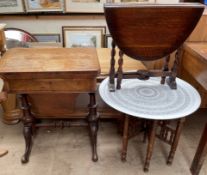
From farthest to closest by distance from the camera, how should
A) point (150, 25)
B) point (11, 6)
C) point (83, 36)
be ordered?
point (83, 36), point (11, 6), point (150, 25)

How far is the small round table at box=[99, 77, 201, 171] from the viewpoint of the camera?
1.33 m

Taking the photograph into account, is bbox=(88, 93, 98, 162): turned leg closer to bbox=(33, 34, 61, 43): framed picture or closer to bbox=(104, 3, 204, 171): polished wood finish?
bbox=(104, 3, 204, 171): polished wood finish

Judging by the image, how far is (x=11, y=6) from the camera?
2.52m

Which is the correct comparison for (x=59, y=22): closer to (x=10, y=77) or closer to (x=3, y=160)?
(x=10, y=77)

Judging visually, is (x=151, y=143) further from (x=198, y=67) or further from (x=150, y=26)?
(x=150, y=26)

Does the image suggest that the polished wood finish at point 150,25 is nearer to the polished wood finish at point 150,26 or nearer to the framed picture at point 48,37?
the polished wood finish at point 150,26

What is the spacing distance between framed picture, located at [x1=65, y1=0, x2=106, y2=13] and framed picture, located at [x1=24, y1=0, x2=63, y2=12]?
0.30 ft

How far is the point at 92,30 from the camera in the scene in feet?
8.82

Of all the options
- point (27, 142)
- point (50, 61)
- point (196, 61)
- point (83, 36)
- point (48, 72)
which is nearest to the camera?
point (48, 72)

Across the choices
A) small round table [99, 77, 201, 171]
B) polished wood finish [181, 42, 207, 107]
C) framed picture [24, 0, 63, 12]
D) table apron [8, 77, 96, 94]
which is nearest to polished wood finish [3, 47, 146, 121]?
table apron [8, 77, 96, 94]

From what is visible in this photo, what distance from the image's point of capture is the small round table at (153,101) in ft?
4.38

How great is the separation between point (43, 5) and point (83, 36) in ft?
1.85

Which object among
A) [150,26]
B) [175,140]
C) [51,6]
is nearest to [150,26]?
[150,26]

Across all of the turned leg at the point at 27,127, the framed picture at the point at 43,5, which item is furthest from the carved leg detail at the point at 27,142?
the framed picture at the point at 43,5
